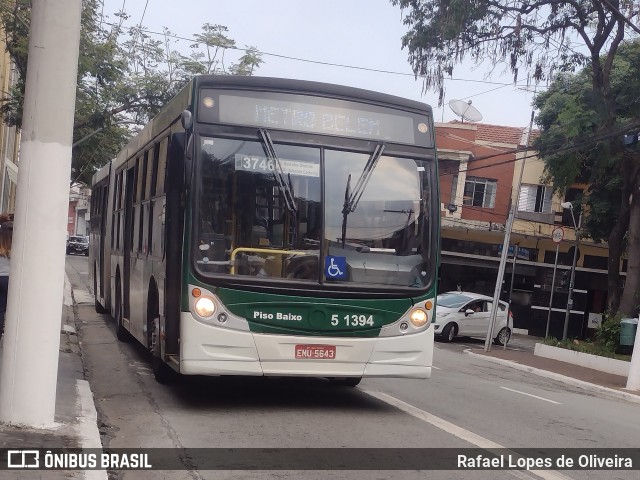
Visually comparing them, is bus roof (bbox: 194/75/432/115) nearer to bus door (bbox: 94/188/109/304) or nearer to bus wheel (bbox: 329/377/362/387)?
bus wheel (bbox: 329/377/362/387)

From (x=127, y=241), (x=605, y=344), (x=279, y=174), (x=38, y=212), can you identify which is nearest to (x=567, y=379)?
(x=605, y=344)

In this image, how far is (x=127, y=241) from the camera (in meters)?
13.4

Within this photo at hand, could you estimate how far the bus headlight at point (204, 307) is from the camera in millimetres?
8578

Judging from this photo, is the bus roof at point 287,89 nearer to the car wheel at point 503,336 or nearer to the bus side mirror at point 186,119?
the bus side mirror at point 186,119

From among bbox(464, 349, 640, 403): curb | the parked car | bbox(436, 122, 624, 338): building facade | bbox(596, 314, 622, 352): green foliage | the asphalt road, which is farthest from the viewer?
→ the parked car

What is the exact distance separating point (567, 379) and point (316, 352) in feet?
37.3

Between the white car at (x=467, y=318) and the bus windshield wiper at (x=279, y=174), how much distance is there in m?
18.1

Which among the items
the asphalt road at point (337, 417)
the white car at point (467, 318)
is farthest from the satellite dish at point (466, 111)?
the asphalt road at point (337, 417)

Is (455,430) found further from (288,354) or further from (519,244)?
(519,244)

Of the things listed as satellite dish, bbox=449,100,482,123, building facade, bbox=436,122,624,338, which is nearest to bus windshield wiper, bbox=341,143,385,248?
satellite dish, bbox=449,100,482,123

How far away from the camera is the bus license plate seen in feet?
29.0

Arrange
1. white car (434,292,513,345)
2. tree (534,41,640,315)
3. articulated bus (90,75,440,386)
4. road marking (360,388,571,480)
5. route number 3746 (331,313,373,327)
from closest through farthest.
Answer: road marking (360,388,571,480)
articulated bus (90,75,440,386)
route number 3746 (331,313,373,327)
tree (534,41,640,315)
white car (434,292,513,345)

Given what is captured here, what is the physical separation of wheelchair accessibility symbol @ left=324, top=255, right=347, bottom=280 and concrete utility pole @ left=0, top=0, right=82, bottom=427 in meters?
2.81

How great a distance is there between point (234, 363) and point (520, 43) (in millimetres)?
15436
